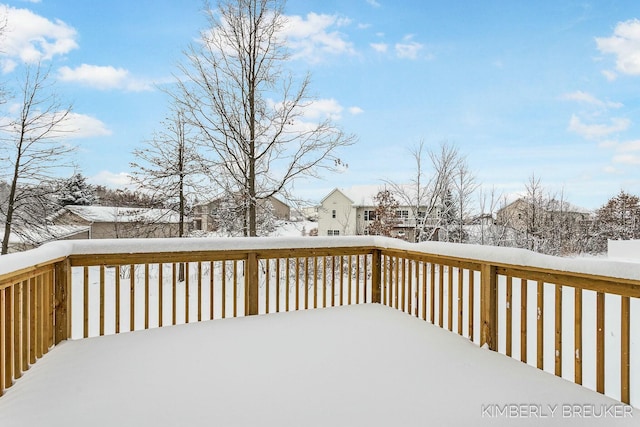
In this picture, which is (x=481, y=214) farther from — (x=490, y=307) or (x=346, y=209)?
(x=490, y=307)

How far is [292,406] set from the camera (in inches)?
81.7

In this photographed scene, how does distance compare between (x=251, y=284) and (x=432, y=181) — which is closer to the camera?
(x=251, y=284)

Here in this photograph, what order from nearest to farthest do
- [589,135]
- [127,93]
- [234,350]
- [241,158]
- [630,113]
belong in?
[234,350] < [127,93] < [241,158] < [630,113] < [589,135]

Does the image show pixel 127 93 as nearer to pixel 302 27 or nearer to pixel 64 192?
pixel 64 192

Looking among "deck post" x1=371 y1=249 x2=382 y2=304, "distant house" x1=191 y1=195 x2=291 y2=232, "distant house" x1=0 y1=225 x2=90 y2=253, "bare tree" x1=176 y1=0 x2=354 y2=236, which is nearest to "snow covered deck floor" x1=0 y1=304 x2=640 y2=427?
"deck post" x1=371 y1=249 x2=382 y2=304

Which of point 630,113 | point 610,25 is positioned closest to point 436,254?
point 610,25

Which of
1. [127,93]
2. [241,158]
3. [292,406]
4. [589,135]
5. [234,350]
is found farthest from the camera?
[589,135]

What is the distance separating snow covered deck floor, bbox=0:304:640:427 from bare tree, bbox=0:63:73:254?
25.6ft

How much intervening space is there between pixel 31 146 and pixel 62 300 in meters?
7.87

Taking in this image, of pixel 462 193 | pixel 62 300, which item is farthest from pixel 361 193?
pixel 62 300

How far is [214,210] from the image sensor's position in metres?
10.3

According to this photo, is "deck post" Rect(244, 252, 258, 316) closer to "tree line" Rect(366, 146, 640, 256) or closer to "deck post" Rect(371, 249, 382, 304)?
"deck post" Rect(371, 249, 382, 304)

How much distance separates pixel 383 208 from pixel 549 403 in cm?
1401

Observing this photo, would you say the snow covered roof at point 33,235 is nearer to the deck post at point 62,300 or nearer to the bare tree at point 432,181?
the deck post at point 62,300
